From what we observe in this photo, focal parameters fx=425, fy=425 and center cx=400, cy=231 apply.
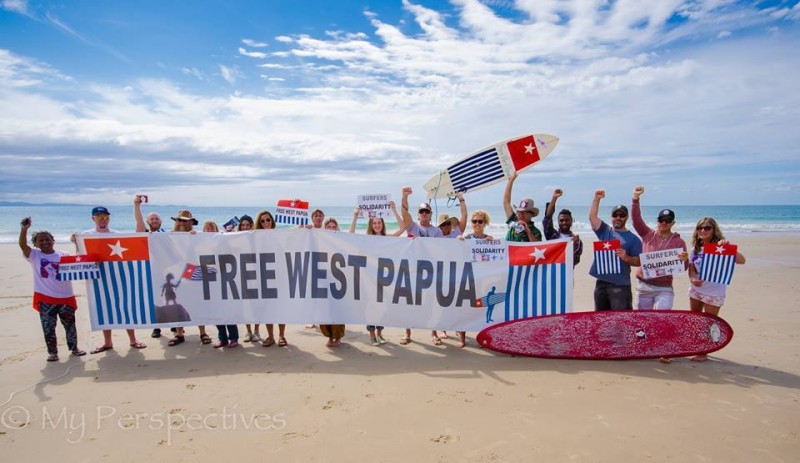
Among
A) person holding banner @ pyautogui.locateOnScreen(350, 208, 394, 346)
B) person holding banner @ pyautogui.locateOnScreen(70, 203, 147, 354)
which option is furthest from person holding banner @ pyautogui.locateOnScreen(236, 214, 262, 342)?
person holding banner @ pyautogui.locateOnScreen(350, 208, 394, 346)

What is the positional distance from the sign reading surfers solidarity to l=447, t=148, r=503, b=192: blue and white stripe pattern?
272 cm

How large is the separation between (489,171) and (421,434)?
18.2ft

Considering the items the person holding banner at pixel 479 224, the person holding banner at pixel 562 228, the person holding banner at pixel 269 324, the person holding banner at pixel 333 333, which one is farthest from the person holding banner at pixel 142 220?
the person holding banner at pixel 562 228

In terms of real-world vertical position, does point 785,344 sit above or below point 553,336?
below

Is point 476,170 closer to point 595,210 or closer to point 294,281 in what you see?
point 595,210

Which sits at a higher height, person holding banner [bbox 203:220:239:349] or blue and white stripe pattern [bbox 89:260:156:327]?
blue and white stripe pattern [bbox 89:260:156:327]

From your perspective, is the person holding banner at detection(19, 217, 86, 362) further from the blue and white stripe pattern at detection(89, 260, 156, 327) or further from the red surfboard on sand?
the red surfboard on sand

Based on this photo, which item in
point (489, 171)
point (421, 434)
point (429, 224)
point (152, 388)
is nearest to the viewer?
point (421, 434)

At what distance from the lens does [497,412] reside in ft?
13.3

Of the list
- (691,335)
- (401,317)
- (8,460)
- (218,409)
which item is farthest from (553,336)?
(8,460)

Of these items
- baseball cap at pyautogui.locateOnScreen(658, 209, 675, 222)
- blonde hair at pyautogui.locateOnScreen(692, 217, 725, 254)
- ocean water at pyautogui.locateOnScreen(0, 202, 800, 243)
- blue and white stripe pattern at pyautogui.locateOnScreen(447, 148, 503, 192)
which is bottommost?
ocean water at pyautogui.locateOnScreen(0, 202, 800, 243)

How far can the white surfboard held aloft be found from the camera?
8125 millimetres

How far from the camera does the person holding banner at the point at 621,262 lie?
528 cm

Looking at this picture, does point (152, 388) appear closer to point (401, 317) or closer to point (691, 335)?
point (401, 317)
